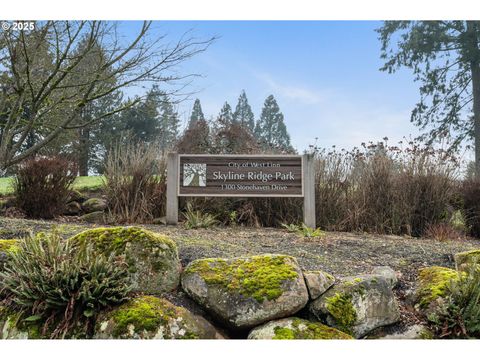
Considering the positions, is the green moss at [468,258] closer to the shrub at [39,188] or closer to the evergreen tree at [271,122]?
the shrub at [39,188]

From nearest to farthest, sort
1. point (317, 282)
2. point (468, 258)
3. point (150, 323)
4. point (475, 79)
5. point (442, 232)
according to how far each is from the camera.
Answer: point (150, 323)
point (317, 282)
point (468, 258)
point (442, 232)
point (475, 79)

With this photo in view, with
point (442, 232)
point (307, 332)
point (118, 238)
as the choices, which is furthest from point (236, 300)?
point (442, 232)

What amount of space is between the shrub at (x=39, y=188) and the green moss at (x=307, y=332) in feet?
19.7

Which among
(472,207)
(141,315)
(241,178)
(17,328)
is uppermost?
(241,178)

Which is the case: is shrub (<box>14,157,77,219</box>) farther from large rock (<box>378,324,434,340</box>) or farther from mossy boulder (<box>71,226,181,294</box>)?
large rock (<box>378,324,434,340</box>)

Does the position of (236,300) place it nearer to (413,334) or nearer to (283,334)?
(283,334)

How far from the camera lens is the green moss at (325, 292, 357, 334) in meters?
3.61

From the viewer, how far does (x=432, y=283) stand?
3996 millimetres

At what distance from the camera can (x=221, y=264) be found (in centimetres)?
384

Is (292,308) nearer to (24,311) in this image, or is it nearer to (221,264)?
(221,264)

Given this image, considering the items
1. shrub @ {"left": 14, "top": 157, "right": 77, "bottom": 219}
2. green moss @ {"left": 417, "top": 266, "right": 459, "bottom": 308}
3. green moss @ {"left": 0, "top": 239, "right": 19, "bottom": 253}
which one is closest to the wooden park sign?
shrub @ {"left": 14, "top": 157, "right": 77, "bottom": 219}

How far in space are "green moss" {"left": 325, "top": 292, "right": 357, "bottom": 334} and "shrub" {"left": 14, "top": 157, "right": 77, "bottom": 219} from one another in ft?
19.9

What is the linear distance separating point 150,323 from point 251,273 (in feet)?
3.03

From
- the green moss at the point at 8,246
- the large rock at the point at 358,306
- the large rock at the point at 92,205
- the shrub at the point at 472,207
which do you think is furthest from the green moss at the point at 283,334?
the shrub at the point at 472,207
